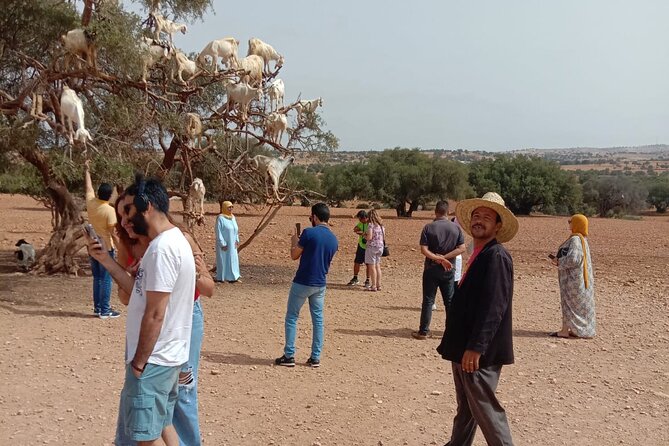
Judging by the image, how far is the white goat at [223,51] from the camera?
1100 centimetres

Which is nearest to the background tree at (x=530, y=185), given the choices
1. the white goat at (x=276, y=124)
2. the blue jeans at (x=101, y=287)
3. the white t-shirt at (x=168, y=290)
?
the white goat at (x=276, y=124)

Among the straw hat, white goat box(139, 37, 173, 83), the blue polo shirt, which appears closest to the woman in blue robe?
white goat box(139, 37, 173, 83)

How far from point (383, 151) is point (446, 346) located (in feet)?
144

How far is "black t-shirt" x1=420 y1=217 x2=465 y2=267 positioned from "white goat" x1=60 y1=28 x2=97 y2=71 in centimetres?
530

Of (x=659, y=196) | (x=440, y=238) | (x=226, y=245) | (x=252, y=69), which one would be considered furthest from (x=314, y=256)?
(x=659, y=196)

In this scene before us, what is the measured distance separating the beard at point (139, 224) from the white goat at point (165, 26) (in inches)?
319

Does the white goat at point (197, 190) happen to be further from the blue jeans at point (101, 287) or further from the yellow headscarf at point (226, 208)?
the blue jeans at point (101, 287)

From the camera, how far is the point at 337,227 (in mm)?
29578

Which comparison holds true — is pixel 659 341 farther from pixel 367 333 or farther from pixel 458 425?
pixel 458 425

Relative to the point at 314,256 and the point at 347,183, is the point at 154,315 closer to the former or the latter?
the point at 314,256

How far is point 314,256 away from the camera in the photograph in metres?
6.88

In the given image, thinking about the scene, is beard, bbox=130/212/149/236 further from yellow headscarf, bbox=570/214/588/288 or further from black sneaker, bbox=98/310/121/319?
yellow headscarf, bbox=570/214/588/288

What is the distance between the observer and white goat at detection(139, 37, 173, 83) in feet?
33.4

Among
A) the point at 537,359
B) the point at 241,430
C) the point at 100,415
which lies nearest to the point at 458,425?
the point at 241,430
